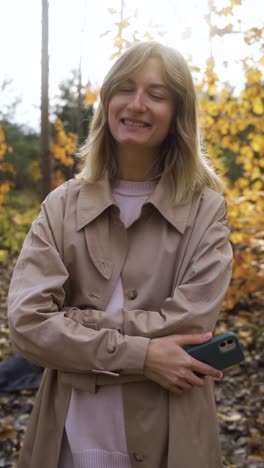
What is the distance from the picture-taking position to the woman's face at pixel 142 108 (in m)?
1.70

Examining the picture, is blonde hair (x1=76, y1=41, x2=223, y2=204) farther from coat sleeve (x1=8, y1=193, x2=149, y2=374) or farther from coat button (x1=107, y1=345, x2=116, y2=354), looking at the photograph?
coat button (x1=107, y1=345, x2=116, y2=354)

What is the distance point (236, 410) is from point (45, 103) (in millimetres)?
3038

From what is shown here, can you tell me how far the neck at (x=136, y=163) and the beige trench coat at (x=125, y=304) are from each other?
9 centimetres

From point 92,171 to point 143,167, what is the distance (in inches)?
7.6

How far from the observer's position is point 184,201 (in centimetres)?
178

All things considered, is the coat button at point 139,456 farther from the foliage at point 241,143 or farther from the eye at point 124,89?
the foliage at point 241,143

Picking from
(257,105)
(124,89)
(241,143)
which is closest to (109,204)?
(124,89)

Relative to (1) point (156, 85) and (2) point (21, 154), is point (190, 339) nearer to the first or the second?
(1) point (156, 85)

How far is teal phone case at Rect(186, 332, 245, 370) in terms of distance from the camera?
5.04 feet

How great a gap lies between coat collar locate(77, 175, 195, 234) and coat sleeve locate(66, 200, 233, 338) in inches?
3.3

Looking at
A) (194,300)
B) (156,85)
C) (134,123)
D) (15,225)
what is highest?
(156,85)

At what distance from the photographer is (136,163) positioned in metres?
1.84

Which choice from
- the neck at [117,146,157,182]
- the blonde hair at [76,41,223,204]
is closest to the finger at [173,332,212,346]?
the blonde hair at [76,41,223,204]

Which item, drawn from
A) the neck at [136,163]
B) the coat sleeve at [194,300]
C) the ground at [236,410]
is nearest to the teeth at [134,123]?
the neck at [136,163]
